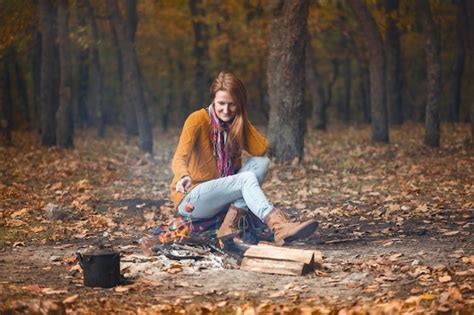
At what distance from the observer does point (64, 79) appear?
79.2 ft

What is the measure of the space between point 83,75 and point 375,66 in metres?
17.6

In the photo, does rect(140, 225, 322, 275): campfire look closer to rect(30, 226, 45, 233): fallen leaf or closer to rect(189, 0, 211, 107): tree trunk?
rect(30, 226, 45, 233): fallen leaf

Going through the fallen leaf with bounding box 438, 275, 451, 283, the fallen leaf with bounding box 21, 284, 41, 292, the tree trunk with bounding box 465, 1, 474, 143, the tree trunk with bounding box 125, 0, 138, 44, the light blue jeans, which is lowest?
the fallen leaf with bounding box 438, 275, 451, 283

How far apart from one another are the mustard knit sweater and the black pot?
5.24ft

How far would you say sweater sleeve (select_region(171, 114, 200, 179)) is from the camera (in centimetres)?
852

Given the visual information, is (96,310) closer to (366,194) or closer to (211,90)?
(211,90)

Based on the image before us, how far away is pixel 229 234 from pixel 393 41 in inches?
1008

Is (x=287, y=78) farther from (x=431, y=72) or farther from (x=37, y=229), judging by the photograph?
(x=37, y=229)

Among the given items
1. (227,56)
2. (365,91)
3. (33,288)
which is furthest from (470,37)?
(365,91)

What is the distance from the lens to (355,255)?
8398 mm

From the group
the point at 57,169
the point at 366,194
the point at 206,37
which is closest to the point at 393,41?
the point at 206,37

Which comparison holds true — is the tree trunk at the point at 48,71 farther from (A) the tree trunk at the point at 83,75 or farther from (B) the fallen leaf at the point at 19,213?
(B) the fallen leaf at the point at 19,213

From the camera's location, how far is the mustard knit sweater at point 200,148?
28.5 ft

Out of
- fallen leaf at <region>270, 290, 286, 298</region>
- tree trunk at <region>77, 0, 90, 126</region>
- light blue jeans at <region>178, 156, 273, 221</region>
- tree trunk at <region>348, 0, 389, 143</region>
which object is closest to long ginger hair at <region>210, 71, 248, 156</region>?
light blue jeans at <region>178, 156, 273, 221</region>
